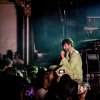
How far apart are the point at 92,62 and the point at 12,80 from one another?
6483 mm

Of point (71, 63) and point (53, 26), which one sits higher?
point (53, 26)

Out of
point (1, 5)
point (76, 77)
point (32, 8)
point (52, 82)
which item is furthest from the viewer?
point (1, 5)

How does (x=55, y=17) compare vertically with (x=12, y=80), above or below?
above

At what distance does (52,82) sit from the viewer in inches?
241

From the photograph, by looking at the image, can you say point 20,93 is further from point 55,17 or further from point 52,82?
point 55,17

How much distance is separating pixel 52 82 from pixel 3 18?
33.8 feet

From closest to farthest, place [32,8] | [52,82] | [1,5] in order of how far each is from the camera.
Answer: [52,82], [32,8], [1,5]

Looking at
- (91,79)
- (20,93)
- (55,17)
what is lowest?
(91,79)

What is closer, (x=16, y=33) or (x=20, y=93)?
(x=20, y=93)

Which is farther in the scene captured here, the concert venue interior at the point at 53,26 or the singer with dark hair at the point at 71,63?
the concert venue interior at the point at 53,26

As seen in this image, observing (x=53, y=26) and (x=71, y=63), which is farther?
(x=53, y=26)

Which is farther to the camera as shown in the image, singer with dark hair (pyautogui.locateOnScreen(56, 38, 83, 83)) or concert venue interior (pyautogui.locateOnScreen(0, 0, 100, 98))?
concert venue interior (pyautogui.locateOnScreen(0, 0, 100, 98))

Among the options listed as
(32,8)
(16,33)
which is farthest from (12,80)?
(16,33)

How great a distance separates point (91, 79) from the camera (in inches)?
436
